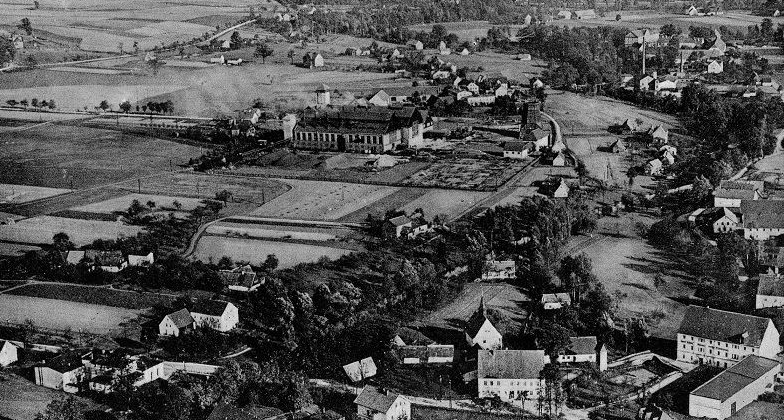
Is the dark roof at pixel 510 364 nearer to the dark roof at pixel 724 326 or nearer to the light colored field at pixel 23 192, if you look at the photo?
the dark roof at pixel 724 326

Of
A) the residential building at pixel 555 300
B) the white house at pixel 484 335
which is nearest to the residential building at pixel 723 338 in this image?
the residential building at pixel 555 300

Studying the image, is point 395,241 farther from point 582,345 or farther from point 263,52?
point 263,52

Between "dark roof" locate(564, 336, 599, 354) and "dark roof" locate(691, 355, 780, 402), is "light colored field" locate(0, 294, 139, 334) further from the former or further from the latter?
"dark roof" locate(691, 355, 780, 402)

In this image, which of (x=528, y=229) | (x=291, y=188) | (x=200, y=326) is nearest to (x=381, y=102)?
(x=291, y=188)

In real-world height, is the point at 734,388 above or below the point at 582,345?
below

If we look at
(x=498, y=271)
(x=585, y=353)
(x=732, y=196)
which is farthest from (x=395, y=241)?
(x=732, y=196)

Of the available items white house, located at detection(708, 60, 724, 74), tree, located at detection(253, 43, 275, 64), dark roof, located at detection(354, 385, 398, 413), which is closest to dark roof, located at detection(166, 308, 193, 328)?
dark roof, located at detection(354, 385, 398, 413)
